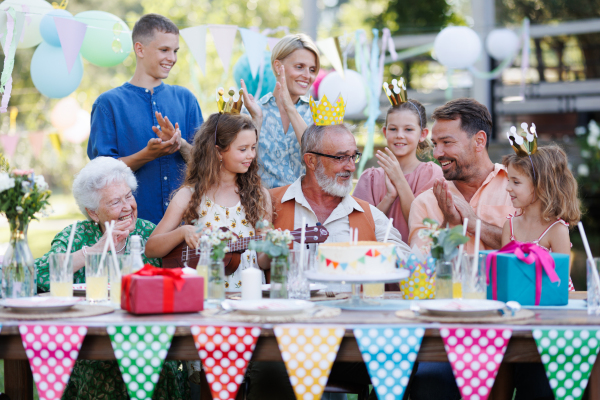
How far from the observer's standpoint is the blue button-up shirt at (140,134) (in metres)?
4.00

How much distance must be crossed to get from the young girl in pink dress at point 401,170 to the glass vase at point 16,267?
2.03 m

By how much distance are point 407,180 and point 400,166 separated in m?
0.13

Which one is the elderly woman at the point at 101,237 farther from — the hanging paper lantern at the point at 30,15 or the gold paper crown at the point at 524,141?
the gold paper crown at the point at 524,141

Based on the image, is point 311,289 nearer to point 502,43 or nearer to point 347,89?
point 347,89

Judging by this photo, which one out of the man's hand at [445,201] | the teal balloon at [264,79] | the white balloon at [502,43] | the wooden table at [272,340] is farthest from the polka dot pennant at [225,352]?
the white balloon at [502,43]

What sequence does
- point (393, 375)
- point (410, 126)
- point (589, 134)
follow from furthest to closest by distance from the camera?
point (589, 134) → point (410, 126) → point (393, 375)

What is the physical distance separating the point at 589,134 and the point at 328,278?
8539mm

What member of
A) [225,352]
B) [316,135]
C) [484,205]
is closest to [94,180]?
[316,135]

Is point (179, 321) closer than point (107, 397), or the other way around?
point (179, 321)

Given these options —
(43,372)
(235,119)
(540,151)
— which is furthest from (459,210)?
(43,372)

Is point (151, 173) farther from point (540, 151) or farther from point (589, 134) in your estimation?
→ point (589, 134)

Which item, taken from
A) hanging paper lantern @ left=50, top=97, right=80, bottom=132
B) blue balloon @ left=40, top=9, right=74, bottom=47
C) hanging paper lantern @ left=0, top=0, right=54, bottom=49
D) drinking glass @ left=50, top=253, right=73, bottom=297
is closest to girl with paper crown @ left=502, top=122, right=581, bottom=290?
drinking glass @ left=50, top=253, right=73, bottom=297

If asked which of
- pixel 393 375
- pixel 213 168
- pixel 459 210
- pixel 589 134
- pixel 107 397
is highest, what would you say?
pixel 589 134

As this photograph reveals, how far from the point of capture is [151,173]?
407 cm
